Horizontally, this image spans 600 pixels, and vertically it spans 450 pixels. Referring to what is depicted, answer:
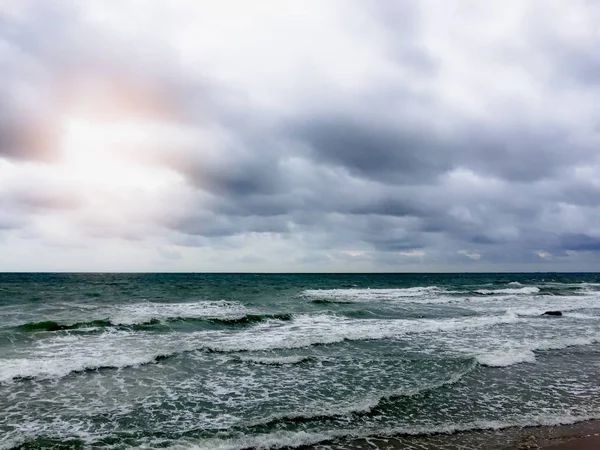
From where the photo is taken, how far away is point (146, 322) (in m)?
23.7

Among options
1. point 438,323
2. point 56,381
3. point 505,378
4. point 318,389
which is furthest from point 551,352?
point 56,381

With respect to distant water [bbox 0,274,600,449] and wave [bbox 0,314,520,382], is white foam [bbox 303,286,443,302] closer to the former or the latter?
wave [bbox 0,314,520,382]

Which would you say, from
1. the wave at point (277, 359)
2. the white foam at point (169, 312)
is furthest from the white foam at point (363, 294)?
the wave at point (277, 359)

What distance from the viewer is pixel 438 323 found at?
24.6m

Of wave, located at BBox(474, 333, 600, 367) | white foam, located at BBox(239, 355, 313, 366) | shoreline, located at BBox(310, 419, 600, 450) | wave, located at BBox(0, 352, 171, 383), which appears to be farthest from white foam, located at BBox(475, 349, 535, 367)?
wave, located at BBox(0, 352, 171, 383)

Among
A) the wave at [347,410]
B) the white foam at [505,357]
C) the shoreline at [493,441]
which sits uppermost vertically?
the white foam at [505,357]

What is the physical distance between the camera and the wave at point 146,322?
21.7 meters

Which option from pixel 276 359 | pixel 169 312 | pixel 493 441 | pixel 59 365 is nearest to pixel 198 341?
pixel 276 359

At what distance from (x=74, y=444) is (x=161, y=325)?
15.1 m

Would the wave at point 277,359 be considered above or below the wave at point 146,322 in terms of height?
below

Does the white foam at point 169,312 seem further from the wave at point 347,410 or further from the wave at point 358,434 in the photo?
the wave at point 358,434

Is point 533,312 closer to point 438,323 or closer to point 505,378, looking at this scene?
point 438,323

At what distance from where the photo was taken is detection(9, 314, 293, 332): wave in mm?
21656

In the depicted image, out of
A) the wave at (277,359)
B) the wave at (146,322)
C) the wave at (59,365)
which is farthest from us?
the wave at (146,322)
